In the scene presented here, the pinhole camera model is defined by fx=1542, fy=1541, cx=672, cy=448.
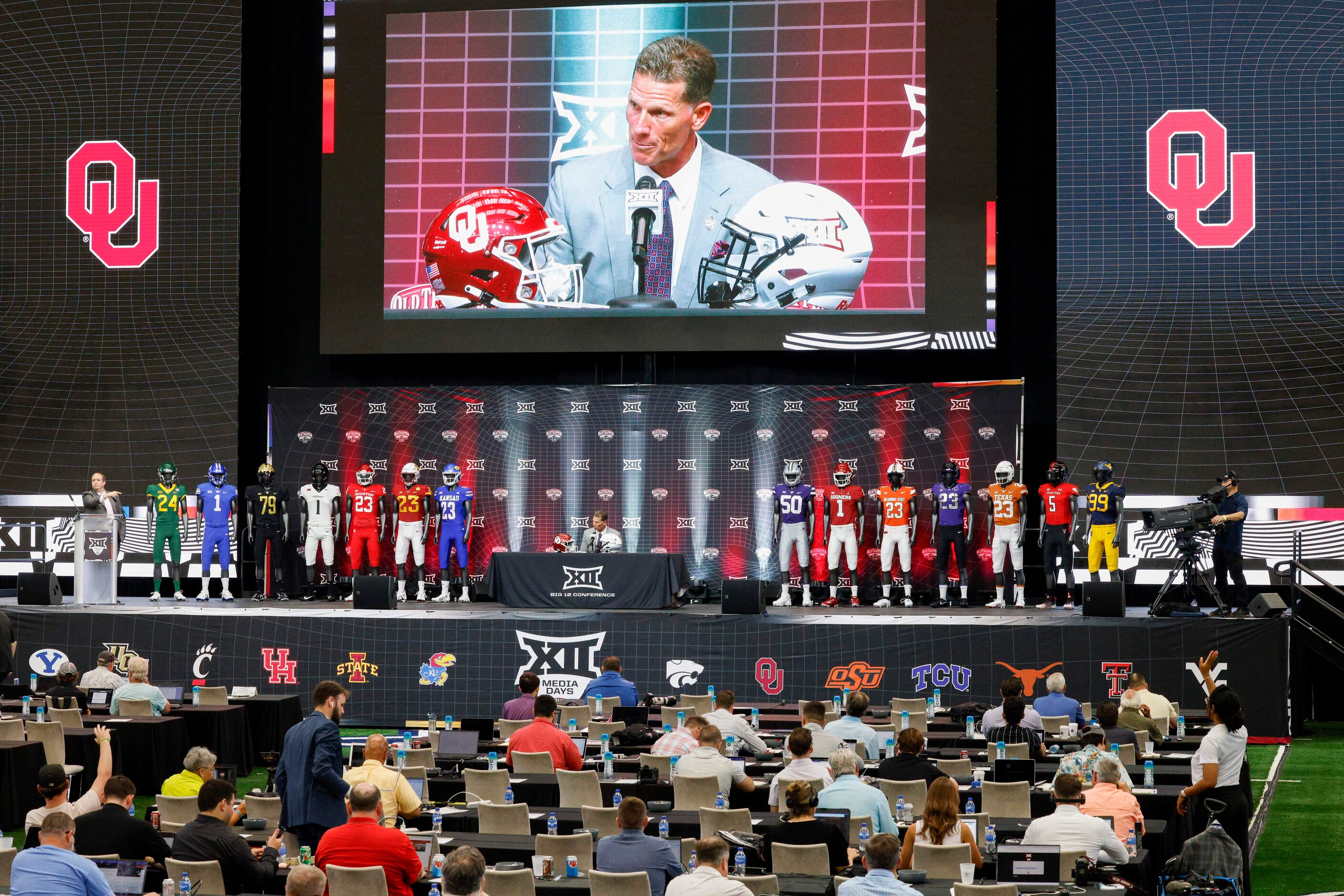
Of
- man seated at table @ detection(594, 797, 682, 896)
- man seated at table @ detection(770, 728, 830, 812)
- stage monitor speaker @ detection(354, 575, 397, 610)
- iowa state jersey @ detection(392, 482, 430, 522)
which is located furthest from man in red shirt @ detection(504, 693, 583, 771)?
iowa state jersey @ detection(392, 482, 430, 522)

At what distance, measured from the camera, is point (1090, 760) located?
8.83m

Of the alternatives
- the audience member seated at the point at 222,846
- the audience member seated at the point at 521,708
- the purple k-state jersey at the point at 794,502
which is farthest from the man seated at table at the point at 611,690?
the purple k-state jersey at the point at 794,502

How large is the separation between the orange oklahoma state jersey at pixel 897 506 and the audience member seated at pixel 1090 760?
362 inches

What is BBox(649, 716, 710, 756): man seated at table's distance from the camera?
987 centimetres

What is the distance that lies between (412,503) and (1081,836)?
13.6 metres

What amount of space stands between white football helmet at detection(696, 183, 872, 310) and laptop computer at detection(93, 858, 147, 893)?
1378 centimetres

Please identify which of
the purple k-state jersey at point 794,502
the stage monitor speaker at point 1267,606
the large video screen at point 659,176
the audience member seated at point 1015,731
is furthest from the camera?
the large video screen at point 659,176

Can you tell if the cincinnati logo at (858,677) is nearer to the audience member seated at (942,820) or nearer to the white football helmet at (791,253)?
the white football helmet at (791,253)

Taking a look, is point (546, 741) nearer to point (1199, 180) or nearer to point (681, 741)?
point (681, 741)

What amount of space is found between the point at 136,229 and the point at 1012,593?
1283cm

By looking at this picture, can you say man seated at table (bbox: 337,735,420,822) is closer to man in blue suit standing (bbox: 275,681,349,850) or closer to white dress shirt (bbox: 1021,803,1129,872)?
man in blue suit standing (bbox: 275,681,349,850)

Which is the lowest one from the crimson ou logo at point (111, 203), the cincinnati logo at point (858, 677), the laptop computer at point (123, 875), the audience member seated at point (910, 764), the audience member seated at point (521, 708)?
the cincinnati logo at point (858, 677)

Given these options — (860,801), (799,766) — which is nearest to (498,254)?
(799,766)

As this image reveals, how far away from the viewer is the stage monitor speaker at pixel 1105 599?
1614 cm
